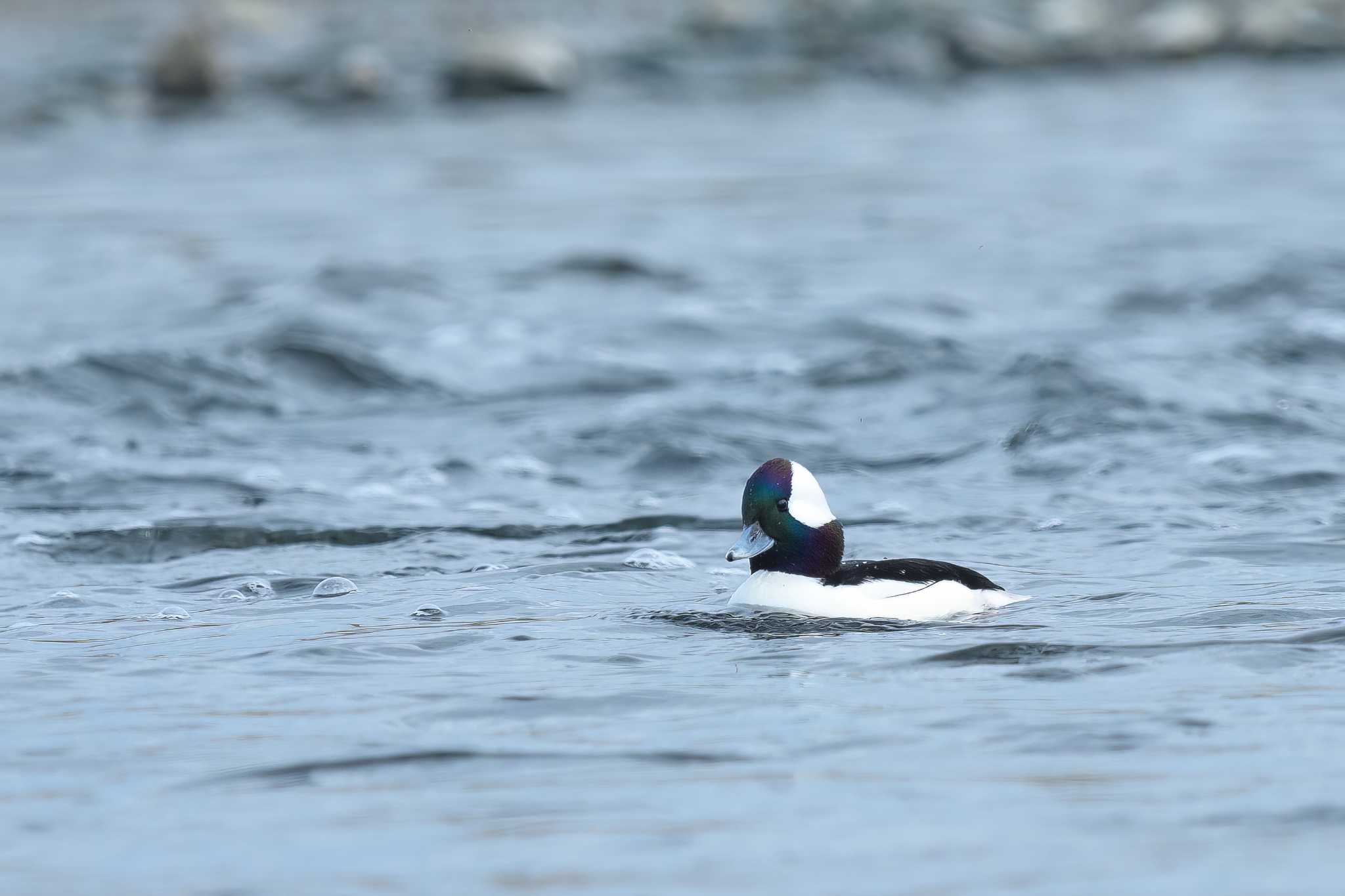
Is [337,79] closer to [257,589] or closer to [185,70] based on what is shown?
[185,70]

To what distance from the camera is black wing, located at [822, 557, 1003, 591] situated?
6.71 meters

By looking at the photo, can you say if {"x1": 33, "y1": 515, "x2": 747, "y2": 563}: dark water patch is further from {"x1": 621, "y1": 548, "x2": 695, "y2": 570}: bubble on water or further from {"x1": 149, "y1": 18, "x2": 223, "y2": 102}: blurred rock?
{"x1": 149, "y1": 18, "x2": 223, "y2": 102}: blurred rock

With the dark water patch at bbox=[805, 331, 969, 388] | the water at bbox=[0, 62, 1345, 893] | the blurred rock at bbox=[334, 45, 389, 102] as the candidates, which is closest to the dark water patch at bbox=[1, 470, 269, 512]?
the water at bbox=[0, 62, 1345, 893]

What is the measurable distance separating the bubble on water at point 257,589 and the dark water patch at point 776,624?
55.3 inches

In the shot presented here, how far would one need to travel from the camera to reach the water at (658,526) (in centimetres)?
483

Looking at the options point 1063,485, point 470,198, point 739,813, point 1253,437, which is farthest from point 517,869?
point 470,198

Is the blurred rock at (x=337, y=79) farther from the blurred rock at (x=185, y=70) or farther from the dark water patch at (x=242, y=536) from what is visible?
the dark water patch at (x=242, y=536)

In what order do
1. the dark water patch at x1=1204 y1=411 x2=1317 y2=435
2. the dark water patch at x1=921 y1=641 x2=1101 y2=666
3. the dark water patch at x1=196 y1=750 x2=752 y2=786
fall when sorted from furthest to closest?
the dark water patch at x1=1204 y1=411 x2=1317 y2=435, the dark water patch at x1=921 y1=641 x2=1101 y2=666, the dark water patch at x1=196 y1=750 x2=752 y2=786

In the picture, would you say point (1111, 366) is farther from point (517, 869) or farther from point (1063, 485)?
point (517, 869)

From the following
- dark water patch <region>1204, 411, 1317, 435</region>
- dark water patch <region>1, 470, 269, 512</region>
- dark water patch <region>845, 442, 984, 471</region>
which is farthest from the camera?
dark water patch <region>1204, 411, 1317, 435</region>

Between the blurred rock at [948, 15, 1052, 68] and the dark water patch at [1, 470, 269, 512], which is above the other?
the blurred rock at [948, 15, 1052, 68]

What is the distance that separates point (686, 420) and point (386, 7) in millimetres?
29672

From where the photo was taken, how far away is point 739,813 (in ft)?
16.0

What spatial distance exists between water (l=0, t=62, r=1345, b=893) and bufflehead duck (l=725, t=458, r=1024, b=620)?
4.3 inches
